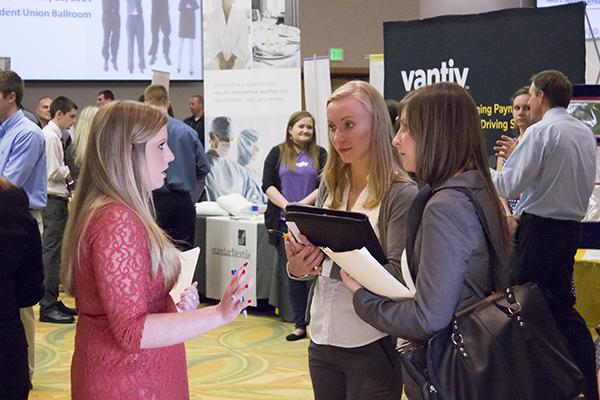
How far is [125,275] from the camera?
172 cm

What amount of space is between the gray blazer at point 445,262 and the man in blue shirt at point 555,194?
2.36 m

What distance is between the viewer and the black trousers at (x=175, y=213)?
5.87 meters

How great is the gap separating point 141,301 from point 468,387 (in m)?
0.71

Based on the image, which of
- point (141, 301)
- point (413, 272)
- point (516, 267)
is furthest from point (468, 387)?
point (516, 267)

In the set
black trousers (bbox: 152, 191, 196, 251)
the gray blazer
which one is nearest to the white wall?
black trousers (bbox: 152, 191, 196, 251)

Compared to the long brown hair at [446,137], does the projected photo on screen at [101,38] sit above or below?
above

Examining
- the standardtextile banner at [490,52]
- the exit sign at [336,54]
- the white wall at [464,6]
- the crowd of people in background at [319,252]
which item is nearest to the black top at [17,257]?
the crowd of people in background at [319,252]

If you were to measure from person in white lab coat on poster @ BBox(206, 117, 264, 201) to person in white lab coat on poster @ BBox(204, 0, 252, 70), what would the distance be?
1.58ft

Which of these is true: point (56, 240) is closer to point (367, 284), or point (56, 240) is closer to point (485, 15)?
point (485, 15)

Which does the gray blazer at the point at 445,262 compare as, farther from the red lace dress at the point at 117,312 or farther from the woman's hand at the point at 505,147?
the woman's hand at the point at 505,147

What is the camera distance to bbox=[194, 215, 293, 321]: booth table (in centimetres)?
603

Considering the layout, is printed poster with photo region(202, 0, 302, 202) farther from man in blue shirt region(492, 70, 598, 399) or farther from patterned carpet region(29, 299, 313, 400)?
man in blue shirt region(492, 70, 598, 399)

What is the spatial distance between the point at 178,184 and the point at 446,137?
421 centimetres

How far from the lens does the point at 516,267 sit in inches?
164
